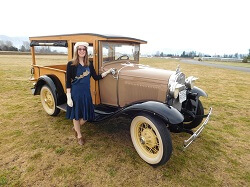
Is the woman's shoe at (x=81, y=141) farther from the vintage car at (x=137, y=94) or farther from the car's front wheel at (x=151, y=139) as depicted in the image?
the car's front wheel at (x=151, y=139)

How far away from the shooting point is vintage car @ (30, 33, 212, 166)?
290cm

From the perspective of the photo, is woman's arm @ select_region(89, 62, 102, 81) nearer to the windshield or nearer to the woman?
the woman

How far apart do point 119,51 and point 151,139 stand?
2304mm

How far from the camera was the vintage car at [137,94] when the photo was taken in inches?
114

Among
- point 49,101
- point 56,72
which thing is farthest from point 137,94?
point 49,101

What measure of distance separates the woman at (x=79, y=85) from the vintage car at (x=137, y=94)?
40 cm

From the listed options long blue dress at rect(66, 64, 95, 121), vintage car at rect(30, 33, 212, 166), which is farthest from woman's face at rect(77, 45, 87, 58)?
vintage car at rect(30, 33, 212, 166)

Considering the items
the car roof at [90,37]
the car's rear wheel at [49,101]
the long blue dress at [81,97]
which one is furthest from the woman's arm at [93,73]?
the car's rear wheel at [49,101]

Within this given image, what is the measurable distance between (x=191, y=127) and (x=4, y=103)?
6025 millimetres

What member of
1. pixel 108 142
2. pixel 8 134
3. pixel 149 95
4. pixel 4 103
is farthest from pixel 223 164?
pixel 4 103

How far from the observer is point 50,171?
9.47 feet

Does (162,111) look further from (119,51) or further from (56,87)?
(56,87)

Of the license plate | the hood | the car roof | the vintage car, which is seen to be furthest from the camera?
the car roof

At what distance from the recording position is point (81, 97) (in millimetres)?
3396
